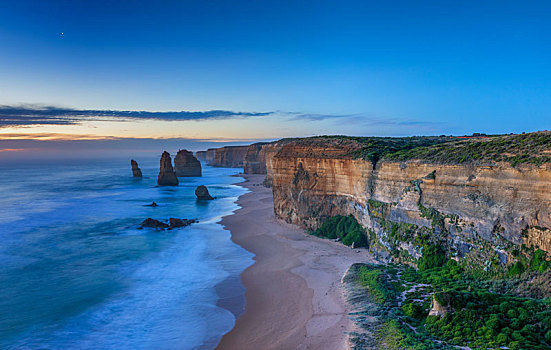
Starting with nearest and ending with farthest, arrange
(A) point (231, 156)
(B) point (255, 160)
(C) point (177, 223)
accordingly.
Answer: (C) point (177, 223) < (B) point (255, 160) < (A) point (231, 156)

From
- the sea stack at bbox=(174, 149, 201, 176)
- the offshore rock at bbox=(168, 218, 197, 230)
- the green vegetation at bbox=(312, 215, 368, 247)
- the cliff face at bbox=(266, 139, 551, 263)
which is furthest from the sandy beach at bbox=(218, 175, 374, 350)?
the sea stack at bbox=(174, 149, 201, 176)

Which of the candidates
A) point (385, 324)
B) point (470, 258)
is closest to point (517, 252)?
point (470, 258)

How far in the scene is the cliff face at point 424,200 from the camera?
1503cm

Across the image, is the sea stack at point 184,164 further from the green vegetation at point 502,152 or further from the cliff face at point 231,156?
the green vegetation at point 502,152

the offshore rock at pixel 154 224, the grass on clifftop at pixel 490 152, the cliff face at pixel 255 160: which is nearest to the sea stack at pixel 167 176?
the cliff face at pixel 255 160

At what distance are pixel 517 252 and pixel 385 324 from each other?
747 cm

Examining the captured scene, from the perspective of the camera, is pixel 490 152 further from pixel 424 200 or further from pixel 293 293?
pixel 293 293

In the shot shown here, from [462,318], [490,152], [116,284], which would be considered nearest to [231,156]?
[116,284]

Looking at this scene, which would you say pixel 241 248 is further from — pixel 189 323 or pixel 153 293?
pixel 189 323

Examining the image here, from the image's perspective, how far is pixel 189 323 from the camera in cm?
1638

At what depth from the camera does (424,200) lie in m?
20.5

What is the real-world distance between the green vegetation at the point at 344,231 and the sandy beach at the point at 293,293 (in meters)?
1.00

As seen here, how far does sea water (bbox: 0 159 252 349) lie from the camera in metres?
15.8

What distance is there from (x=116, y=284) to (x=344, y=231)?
738 inches
